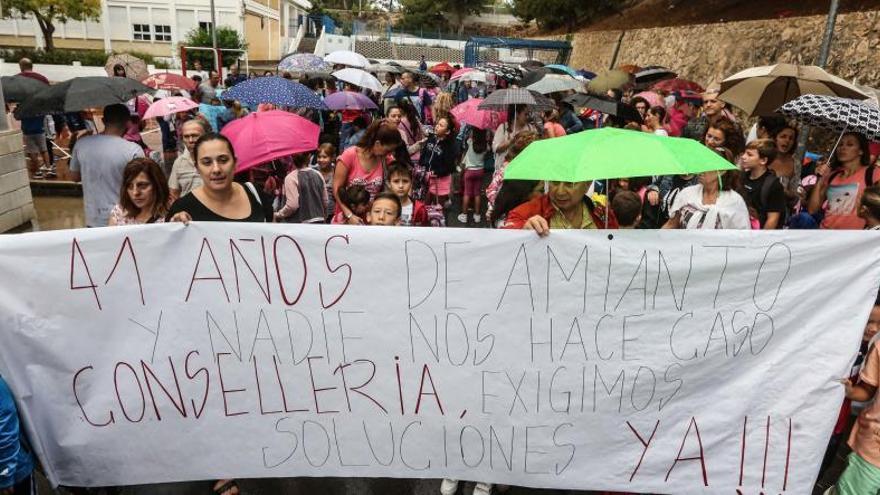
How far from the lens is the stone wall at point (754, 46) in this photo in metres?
12.3

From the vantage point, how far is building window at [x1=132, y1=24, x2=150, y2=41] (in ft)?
136

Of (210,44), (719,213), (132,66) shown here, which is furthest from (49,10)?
(719,213)

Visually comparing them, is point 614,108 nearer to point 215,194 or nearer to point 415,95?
point 415,95

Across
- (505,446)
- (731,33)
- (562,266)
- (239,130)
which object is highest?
(731,33)

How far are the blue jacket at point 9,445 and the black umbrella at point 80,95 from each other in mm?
3555

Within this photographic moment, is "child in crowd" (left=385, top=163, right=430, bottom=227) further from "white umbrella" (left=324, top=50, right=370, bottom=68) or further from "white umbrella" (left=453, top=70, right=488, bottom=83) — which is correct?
"white umbrella" (left=453, top=70, right=488, bottom=83)

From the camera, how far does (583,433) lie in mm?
2820

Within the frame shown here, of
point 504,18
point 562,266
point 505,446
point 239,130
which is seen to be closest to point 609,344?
point 562,266

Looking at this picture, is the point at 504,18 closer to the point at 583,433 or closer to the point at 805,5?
the point at 805,5

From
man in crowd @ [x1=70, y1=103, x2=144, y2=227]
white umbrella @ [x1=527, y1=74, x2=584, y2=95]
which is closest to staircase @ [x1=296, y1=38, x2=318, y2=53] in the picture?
white umbrella @ [x1=527, y1=74, x2=584, y2=95]

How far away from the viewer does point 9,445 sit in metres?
2.45

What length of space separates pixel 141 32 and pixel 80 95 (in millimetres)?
42888

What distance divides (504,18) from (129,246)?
71.1 m

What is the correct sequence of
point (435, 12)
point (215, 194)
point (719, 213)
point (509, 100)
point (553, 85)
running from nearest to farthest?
1. point (215, 194)
2. point (719, 213)
3. point (509, 100)
4. point (553, 85)
5. point (435, 12)
